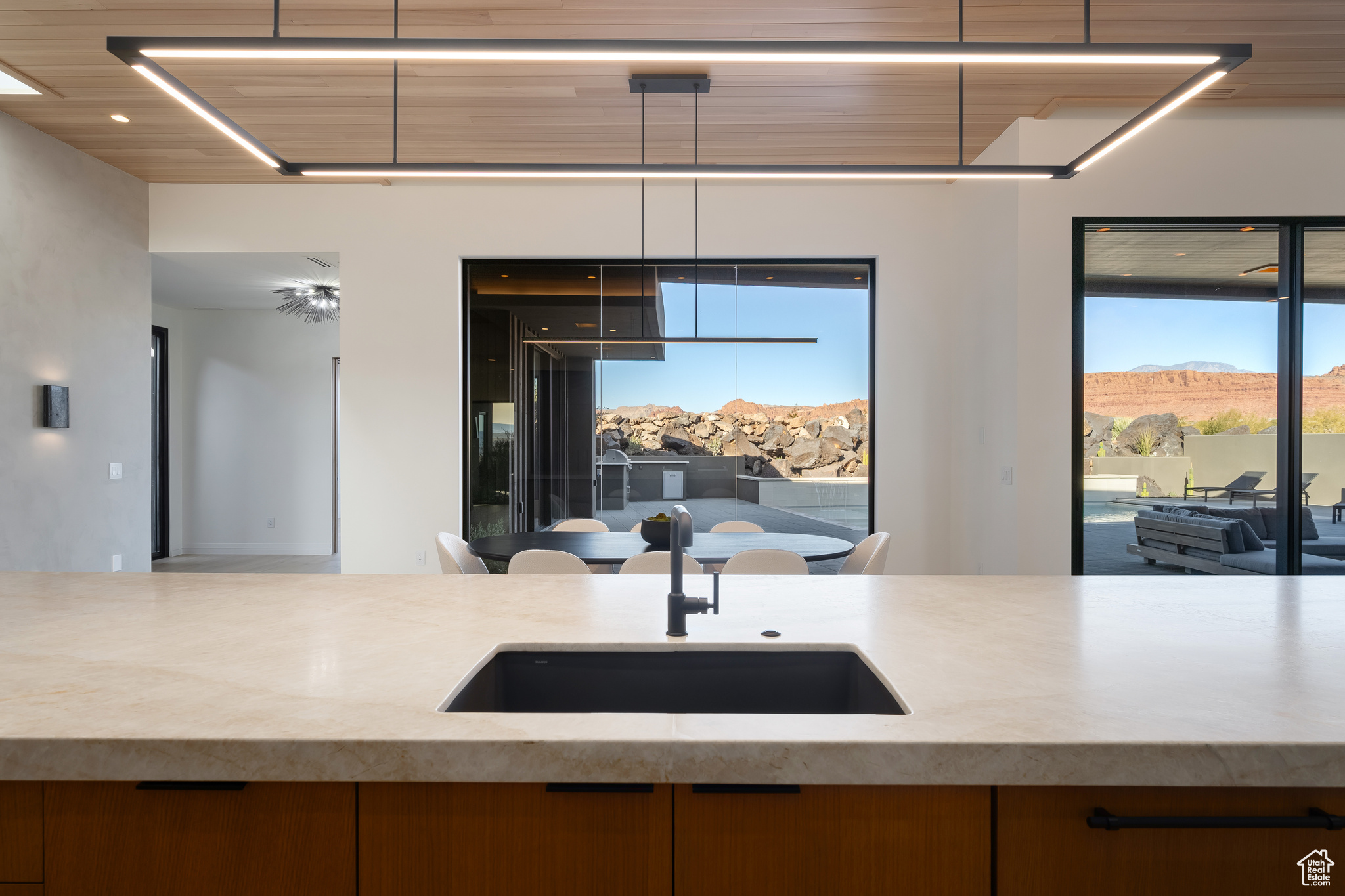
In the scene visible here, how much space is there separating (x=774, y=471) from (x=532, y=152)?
2704 millimetres

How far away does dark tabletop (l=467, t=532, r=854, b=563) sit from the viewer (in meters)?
3.23

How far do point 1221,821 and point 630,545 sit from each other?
272cm

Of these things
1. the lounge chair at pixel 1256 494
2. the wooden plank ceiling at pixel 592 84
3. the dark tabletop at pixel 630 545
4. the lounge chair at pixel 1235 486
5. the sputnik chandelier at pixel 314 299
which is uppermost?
the wooden plank ceiling at pixel 592 84

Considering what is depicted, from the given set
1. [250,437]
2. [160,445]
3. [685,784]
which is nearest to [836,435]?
[685,784]

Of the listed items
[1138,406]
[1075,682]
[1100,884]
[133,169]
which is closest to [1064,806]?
[1100,884]

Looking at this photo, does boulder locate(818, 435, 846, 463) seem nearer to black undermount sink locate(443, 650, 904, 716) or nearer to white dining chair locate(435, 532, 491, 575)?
white dining chair locate(435, 532, 491, 575)

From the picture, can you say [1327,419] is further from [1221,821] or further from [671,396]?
[1221,821]

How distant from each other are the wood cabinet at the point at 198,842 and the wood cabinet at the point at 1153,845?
2.96 ft

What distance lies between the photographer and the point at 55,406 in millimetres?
4059

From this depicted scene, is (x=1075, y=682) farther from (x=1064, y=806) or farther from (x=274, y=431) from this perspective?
(x=274, y=431)

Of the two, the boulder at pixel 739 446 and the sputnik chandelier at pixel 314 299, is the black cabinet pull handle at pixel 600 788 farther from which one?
the sputnik chandelier at pixel 314 299

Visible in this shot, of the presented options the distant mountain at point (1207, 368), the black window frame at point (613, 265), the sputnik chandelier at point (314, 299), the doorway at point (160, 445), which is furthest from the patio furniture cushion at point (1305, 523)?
the doorway at point (160, 445)

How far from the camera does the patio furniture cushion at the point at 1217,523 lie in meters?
3.90

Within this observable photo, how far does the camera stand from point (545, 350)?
5031 mm
